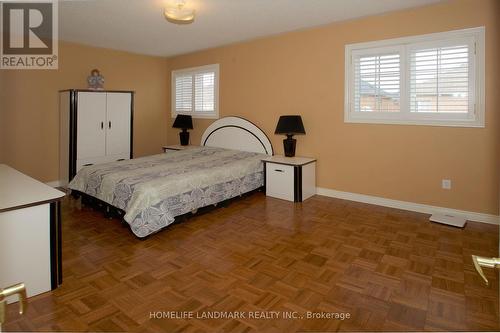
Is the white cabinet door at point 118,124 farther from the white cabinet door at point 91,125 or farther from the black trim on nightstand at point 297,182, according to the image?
the black trim on nightstand at point 297,182

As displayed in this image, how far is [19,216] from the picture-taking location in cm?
202

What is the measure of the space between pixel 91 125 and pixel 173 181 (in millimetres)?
2514

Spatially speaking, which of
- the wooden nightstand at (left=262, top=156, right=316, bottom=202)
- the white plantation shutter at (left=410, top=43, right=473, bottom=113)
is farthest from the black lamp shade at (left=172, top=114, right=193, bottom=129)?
the white plantation shutter at (left=410, top=43, right=473, bottom=113)

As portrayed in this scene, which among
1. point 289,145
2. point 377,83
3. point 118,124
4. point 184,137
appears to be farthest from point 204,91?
point 377,83

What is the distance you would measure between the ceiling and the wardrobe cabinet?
0.92m

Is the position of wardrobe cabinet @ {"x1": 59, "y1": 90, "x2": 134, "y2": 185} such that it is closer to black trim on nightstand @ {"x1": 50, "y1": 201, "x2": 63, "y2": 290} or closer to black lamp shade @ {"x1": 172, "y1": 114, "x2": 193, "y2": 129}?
black lamp shade @ {"x1": 172, "y1": 114, "x2": 193, "y2": 129}

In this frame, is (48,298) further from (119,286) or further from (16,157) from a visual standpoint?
(16,157)

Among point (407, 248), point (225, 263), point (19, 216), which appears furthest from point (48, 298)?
point (407, 248)

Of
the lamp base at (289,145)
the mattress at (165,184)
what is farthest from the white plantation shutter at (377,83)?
the mattress at (165,184)

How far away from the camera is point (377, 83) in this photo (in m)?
4.07

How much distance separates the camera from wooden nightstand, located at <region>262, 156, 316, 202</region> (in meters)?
4.32

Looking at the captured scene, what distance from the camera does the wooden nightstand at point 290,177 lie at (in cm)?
432

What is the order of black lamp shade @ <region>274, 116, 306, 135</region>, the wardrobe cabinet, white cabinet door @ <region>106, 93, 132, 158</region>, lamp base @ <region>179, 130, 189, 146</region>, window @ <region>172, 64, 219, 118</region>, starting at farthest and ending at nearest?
1. lamp base @ <region>179, 130, 189, 146</region>
2. window @ <region>172, 64, 219, 118</region>
3. white cabinet door @ <region>106, 93, 132, 158</region>
4. the wardrobe cabinet
5. black lamp shade @ <region>274, 116, 306, 135</region>

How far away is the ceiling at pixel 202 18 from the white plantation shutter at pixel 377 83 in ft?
1.84
